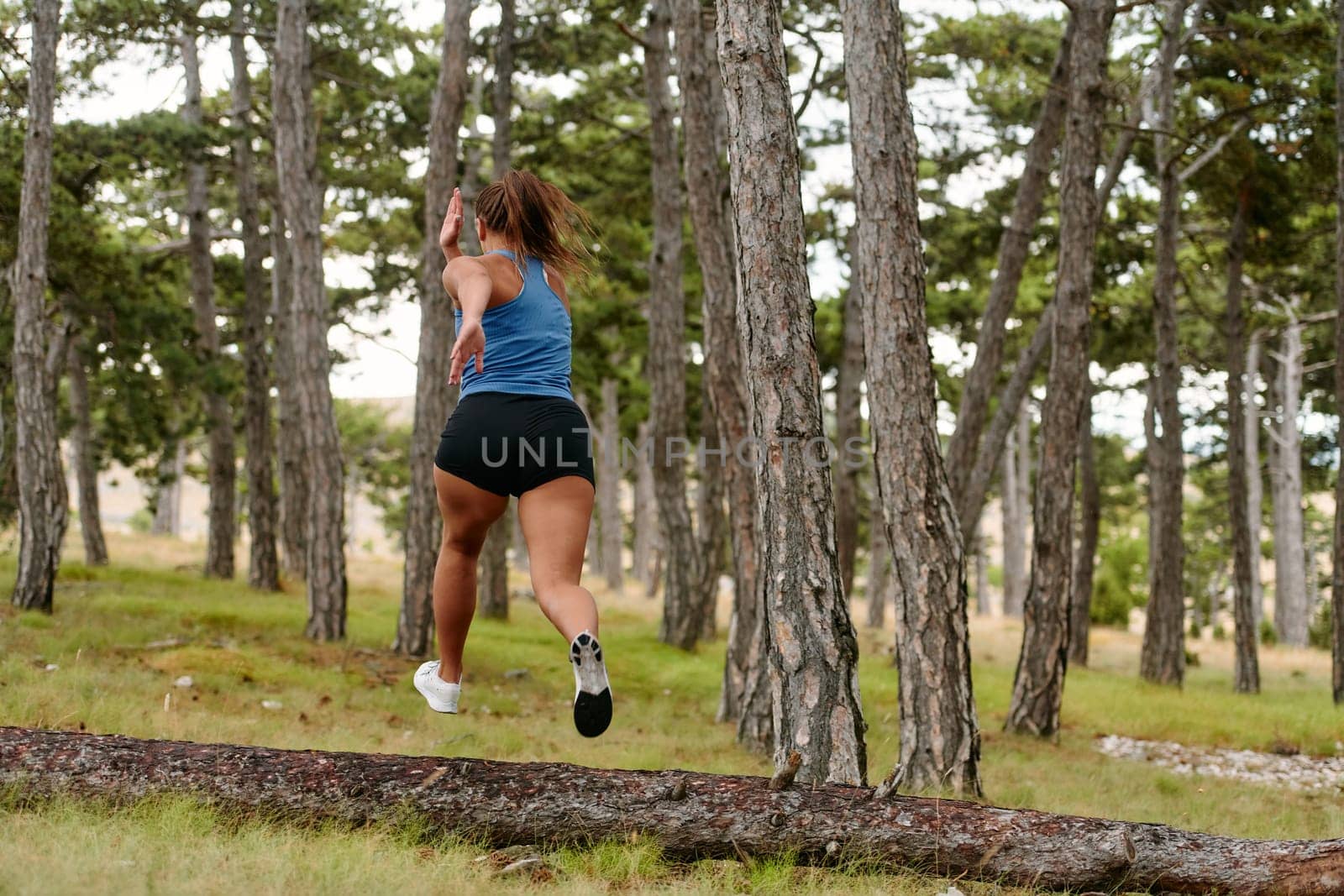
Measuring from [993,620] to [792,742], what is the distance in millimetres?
27650

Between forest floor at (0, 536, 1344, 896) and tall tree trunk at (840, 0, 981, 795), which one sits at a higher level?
tall tree trunk at (840, 0, 981, 795)

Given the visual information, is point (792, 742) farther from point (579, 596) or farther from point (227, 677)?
point (227, 677)

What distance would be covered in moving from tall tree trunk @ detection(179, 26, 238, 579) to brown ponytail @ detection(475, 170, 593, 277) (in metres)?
16.0

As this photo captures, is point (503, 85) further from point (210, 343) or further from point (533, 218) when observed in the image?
point (533, 218)

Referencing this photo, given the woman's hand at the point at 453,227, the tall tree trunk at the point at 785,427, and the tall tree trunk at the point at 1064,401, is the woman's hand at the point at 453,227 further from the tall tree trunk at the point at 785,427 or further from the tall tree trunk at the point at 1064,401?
the tall tree trunk at the point at 1064,401

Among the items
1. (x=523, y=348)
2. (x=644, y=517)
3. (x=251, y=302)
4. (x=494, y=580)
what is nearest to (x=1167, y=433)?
(x=494, y=580)

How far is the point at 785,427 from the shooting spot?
5.22m

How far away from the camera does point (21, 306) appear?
444 inches

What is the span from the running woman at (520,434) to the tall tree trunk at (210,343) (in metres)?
15.9

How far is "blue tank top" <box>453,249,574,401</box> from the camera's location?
4.22 m

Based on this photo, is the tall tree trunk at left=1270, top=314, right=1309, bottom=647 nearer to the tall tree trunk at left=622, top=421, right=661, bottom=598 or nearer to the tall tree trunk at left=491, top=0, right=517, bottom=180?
the tall tree trunk at left=622, top=421, right=661, bottom=598

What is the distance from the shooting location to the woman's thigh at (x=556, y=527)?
4105 mm

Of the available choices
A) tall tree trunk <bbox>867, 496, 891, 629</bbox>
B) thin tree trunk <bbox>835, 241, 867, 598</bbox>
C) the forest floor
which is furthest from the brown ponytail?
tall tree trunk <bbox>867, 496, 891, 629</bbox>

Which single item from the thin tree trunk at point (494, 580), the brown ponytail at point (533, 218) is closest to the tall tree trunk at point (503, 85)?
the thin tree trunk at point (494, 580)
